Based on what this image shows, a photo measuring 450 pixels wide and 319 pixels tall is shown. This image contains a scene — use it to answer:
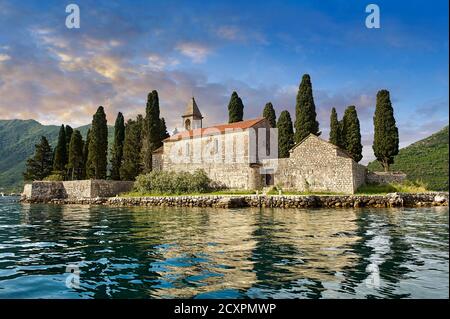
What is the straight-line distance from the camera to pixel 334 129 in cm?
4409

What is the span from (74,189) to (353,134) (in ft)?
125

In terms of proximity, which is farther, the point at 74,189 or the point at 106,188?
the point at 74,189

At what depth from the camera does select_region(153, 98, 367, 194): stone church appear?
1416 inches

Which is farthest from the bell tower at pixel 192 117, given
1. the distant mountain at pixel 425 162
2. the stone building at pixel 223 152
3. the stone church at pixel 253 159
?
the distant mountain at pixel 425 162

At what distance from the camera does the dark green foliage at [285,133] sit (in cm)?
4628

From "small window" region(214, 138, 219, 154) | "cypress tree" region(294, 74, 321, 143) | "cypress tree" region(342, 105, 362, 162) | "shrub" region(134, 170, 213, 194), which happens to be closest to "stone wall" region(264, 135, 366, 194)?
"cypress tree" region(294, 74, 321, 143)

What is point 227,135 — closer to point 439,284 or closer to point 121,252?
point 121,252

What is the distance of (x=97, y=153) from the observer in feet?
171

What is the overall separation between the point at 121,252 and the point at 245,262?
394cm

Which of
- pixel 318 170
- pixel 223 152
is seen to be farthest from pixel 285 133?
pixel 318 170

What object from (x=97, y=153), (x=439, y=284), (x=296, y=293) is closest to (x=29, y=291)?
(x=296, y=293)

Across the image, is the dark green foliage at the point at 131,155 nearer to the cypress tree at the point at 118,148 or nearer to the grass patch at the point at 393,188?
the cypress tree at the point at 118,148

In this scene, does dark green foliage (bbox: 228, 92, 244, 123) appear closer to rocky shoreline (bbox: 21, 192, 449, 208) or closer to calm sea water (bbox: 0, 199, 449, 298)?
rocky shoreline (bbox: 21, 192, 449, 208)

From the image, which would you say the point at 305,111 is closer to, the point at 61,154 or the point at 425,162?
the point at 425,162
